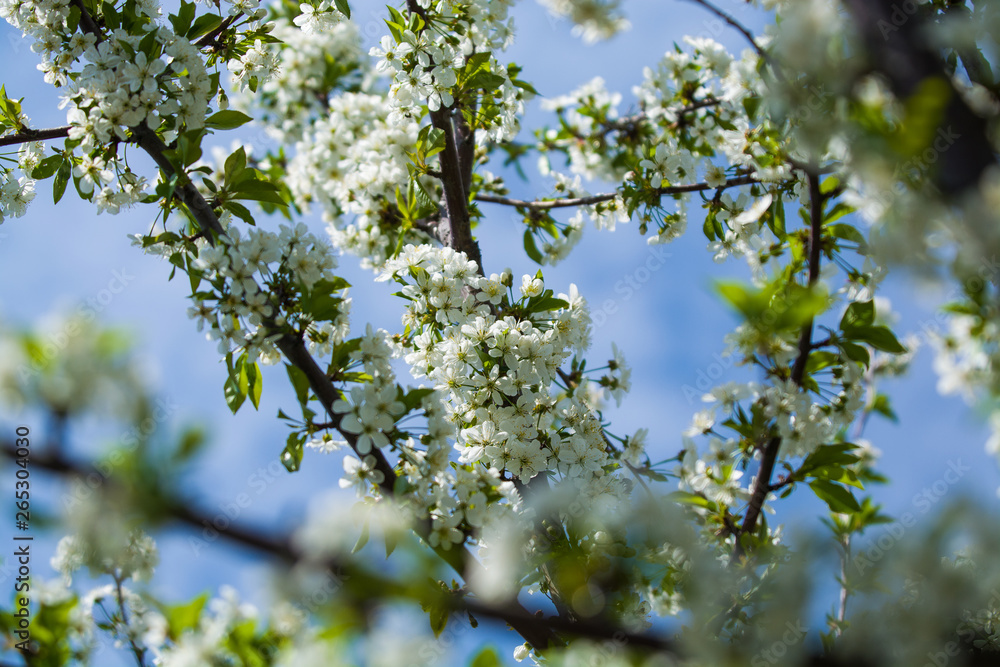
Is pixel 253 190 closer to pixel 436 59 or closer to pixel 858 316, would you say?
pixel 436 59

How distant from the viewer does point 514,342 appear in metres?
2.72

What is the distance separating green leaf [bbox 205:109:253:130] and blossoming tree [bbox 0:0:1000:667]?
0.5 inches

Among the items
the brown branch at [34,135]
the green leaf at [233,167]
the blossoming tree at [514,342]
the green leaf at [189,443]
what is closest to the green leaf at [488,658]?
the blossoming tree at [514,342]

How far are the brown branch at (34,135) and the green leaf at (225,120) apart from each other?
0.60 m

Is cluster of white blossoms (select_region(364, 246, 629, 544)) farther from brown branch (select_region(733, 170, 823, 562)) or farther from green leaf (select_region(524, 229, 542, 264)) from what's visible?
green leaf (select_region(524, 229, 542, 264))

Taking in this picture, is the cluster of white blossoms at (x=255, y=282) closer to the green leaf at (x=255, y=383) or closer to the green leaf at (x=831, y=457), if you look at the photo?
the green leaf at (x=255, y=383)

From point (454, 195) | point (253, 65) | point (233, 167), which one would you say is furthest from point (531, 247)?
point (233, 167)

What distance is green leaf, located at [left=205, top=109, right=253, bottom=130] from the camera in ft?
8.76

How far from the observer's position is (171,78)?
2.61m

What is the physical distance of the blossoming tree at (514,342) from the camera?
1.01 m

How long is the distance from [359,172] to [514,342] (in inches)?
74.9

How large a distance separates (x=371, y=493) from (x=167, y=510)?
67.4 inches

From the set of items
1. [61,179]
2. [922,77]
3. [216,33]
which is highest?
[216,33]

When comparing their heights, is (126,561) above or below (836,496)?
below
